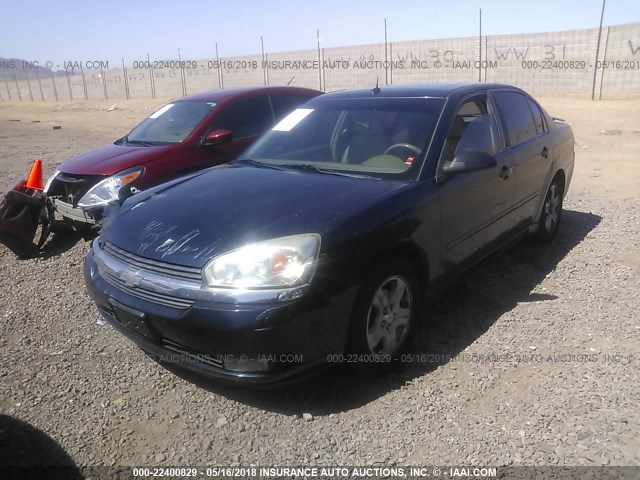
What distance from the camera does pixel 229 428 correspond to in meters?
2.80

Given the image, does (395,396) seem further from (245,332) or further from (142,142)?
(142,142)

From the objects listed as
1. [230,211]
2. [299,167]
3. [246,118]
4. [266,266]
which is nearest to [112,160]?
[246,118]

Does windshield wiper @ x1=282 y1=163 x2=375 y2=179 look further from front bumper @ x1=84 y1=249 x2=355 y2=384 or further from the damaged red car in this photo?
the damaged red car

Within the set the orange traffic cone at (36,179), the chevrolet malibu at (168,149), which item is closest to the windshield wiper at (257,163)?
the chevrolet malibu at (168,149)

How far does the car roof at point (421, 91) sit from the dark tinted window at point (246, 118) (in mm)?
2079

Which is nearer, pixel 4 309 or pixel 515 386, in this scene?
pixel 515 386

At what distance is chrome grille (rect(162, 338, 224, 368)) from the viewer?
8.88 ft

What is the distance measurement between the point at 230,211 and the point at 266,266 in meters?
0.55

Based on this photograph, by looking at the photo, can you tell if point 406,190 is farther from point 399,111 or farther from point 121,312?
point 121,312

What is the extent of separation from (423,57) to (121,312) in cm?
1983

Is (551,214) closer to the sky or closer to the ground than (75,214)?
closer to the ground

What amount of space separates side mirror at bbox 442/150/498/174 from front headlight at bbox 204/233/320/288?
1.29m

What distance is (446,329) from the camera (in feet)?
12.5

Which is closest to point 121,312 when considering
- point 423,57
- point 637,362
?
point 637,362
